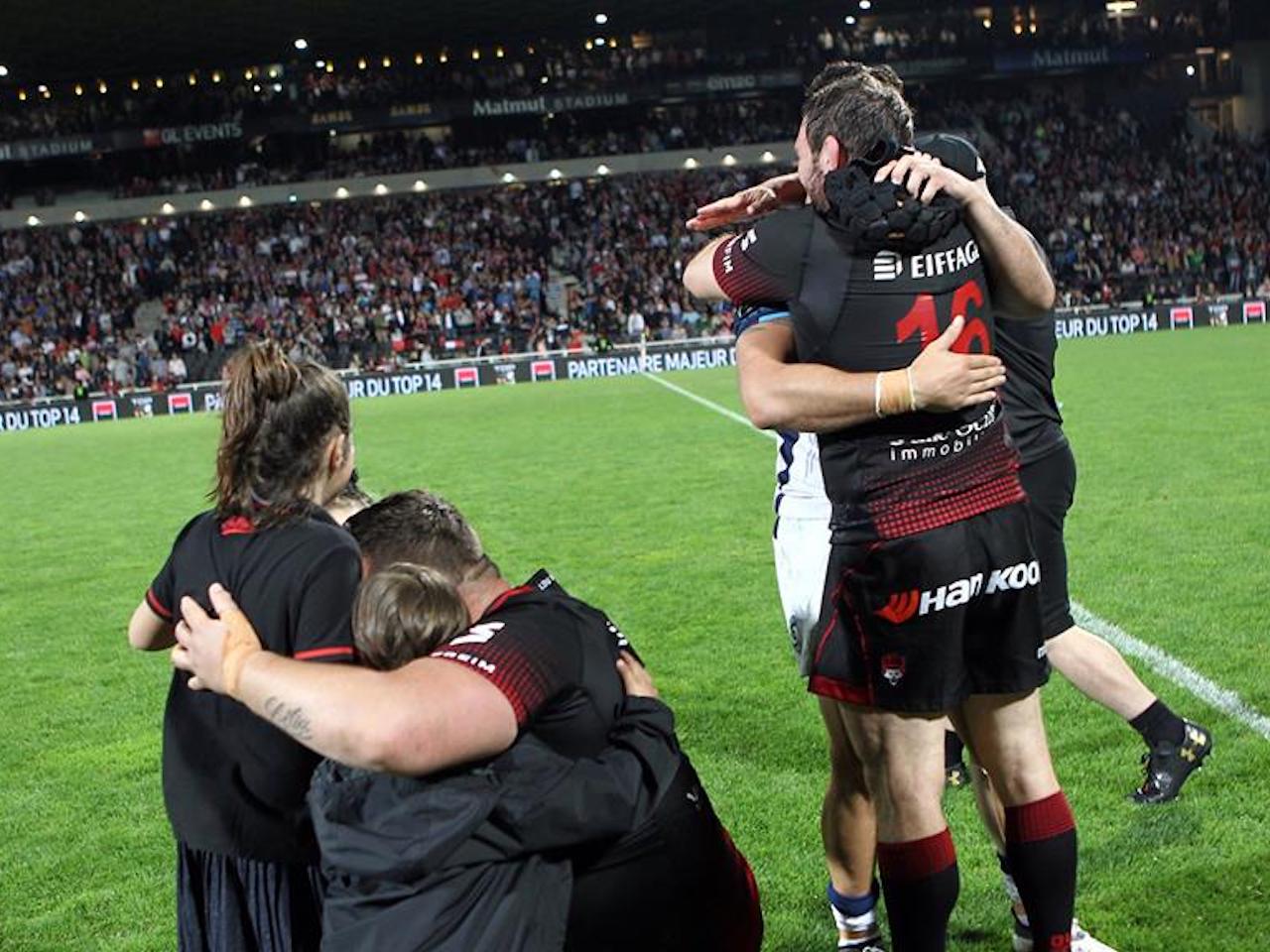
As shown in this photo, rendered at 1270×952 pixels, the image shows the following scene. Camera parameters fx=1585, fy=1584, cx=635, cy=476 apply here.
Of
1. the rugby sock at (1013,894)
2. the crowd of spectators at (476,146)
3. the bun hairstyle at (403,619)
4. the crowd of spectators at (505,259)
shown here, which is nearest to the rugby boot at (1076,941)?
the rugby sock at (1013,894)

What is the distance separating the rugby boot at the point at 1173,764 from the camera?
5.18m

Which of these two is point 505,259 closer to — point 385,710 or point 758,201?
point 758,201

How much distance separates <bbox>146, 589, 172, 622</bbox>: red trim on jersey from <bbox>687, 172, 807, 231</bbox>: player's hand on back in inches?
58.8

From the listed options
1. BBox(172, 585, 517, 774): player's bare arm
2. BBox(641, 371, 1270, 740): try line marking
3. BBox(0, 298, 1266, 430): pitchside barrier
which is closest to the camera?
BBox(172, 585, 517, 774): player's bare arm

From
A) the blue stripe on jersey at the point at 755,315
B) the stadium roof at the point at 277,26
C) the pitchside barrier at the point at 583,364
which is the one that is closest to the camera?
the blue stripe on jersey at the point at 755,315

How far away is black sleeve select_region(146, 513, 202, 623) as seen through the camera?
3.23 metres

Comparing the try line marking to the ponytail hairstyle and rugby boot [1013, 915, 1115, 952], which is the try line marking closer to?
rugby boot [1013, 915, 1115, 952]

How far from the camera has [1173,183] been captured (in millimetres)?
48062

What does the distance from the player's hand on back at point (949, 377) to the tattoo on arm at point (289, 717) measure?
1.43 m

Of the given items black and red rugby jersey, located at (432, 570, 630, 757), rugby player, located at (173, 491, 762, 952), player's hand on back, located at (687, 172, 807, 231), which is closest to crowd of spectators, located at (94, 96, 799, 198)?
player's hand on back, located at (687, 172, 807, 231)

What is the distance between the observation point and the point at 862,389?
3240mm

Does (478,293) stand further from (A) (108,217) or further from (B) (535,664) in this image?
(B) (535,664)

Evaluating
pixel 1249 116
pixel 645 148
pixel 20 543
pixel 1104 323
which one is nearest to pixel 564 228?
pixel 645 148

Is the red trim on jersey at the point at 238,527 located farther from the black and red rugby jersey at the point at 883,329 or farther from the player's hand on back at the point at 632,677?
the black and red rugby jersey at the point at 883,329
